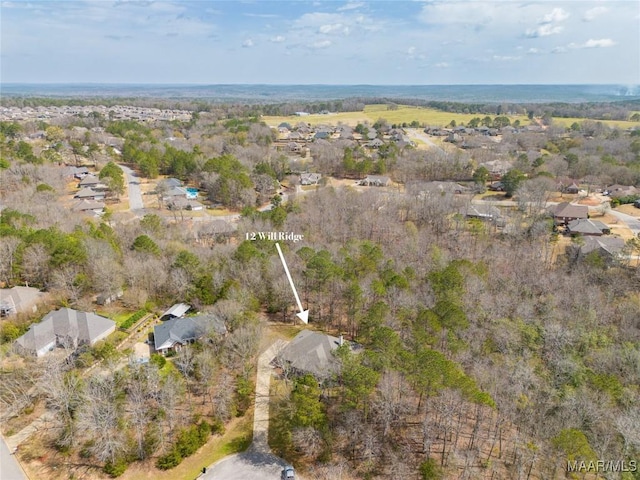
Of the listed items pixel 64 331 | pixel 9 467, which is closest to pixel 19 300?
pixel 64 331

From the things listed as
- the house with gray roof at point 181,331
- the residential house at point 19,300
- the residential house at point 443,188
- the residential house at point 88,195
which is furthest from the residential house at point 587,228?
the residential house at point 88,195

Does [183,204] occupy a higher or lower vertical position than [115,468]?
higher

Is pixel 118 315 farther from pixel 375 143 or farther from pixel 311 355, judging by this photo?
pixel 375 143

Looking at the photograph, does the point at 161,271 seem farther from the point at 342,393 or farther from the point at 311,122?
the point at 311,122

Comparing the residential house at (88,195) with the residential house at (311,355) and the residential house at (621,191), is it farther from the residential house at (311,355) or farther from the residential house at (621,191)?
the residential house at (621,191)

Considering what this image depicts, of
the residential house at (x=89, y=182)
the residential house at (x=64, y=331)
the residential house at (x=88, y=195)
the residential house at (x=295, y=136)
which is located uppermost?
the residential house at (x=295, y=136)

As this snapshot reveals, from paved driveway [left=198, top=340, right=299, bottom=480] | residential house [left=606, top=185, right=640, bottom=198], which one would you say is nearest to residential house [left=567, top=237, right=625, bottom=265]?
residential house [left=606, top=185, right=640, bottom=198]

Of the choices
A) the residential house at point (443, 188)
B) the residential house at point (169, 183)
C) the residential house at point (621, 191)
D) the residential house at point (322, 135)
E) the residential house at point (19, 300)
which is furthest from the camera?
the residential house at point (322, 135)
